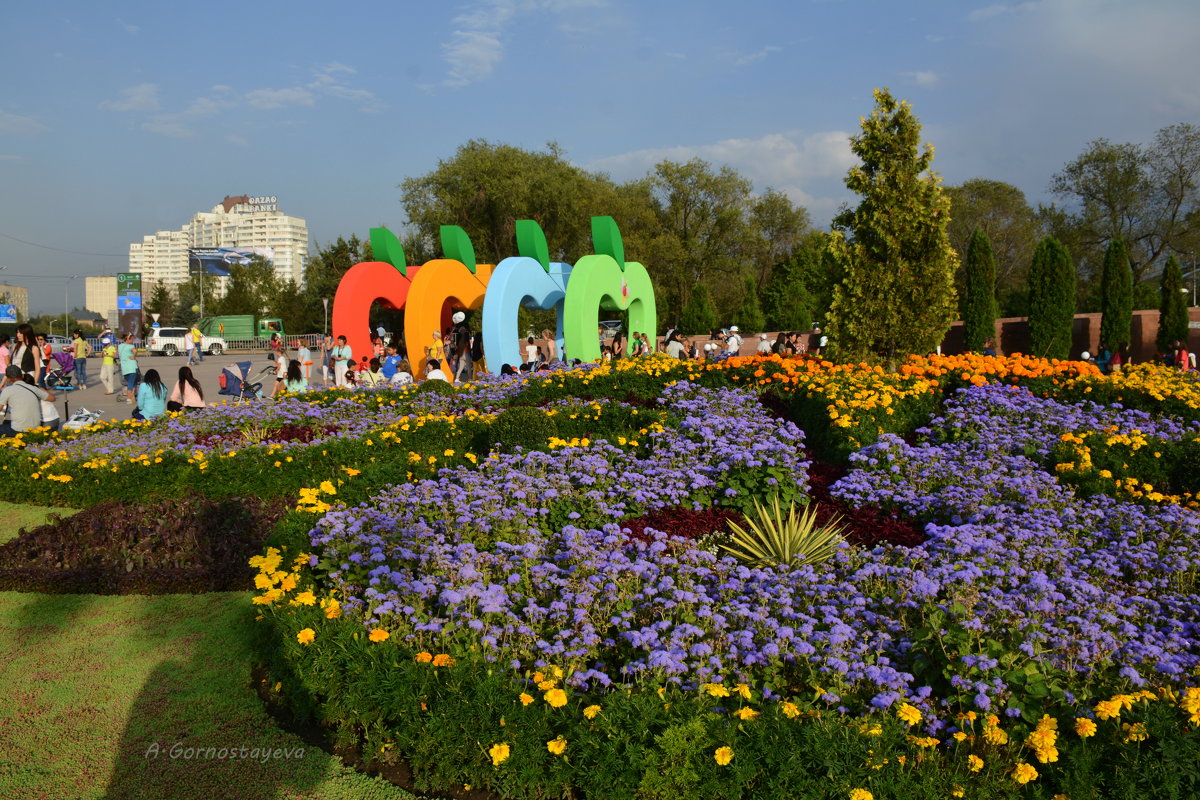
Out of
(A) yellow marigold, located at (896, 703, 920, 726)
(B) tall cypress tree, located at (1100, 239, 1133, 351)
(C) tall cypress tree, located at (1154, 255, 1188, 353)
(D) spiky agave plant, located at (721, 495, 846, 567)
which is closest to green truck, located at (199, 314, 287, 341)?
(B) tall cypress tree, located at (1100, 239, 1133, 351)

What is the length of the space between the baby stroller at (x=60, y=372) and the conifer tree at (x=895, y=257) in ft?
52.2

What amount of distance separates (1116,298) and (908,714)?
22.0 metres

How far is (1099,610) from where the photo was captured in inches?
140

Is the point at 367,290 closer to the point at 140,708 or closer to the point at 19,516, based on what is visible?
the point at 19,516

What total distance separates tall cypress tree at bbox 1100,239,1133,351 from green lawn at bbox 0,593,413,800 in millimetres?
22060

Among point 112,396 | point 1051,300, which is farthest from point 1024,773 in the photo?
point 1051,300

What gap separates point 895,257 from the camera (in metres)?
9.98

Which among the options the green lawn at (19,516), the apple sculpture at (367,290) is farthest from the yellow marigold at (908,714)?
the apple sculpture at (367,290)

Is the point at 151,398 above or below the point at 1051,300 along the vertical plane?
below

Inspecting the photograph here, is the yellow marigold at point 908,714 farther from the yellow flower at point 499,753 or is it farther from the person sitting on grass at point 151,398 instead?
the person sitting on grass at point 151,398

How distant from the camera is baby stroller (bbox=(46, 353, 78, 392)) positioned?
59.7ft

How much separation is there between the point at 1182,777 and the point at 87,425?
10.5 metres

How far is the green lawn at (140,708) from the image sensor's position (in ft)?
10.3

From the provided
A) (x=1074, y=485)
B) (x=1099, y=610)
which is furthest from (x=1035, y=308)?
(x=1099, y=610)
